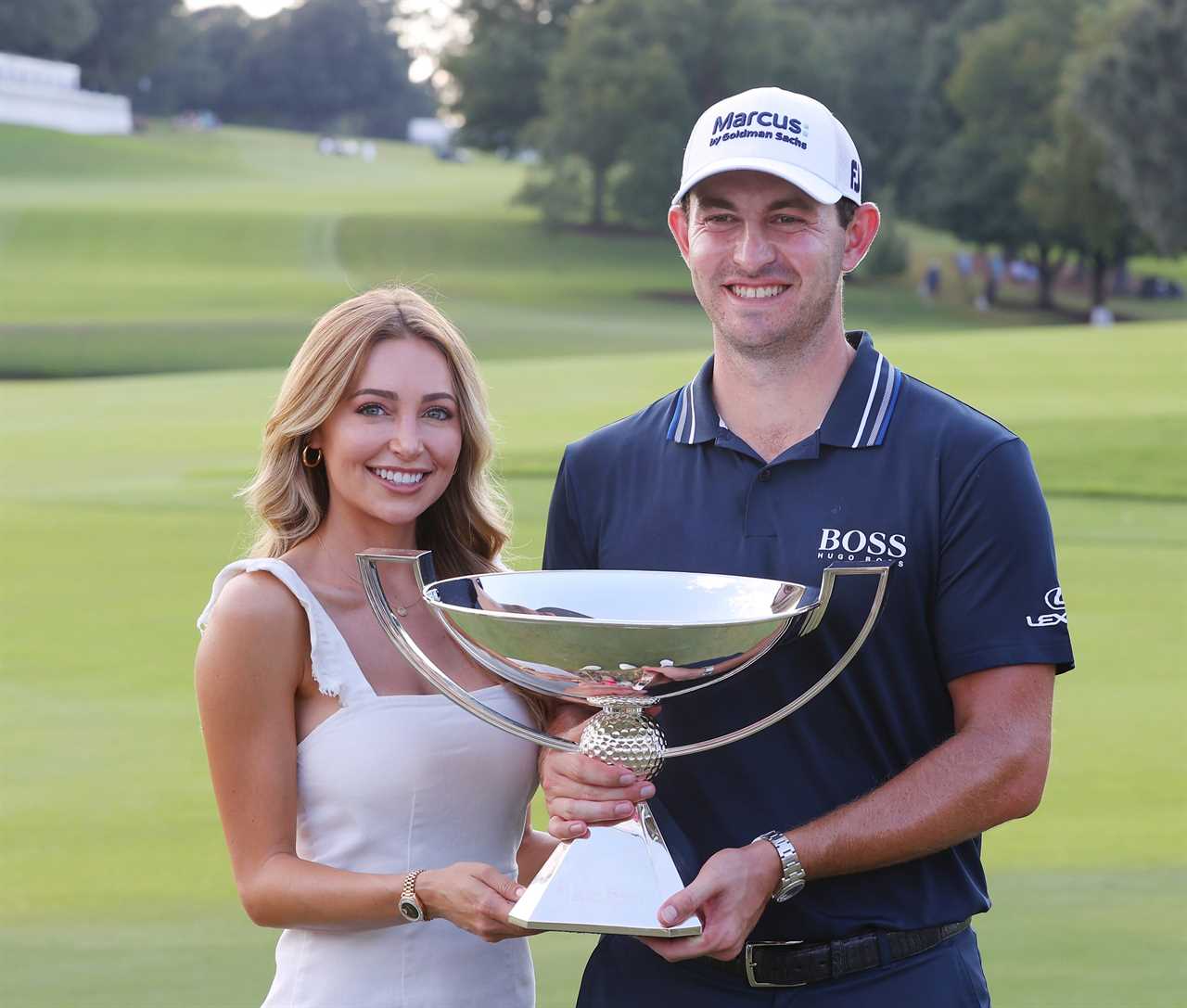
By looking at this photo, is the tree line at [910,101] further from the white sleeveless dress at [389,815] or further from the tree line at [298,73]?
the white sleeveless dress at [389,815]

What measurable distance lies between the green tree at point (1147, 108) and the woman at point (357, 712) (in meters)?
37.1

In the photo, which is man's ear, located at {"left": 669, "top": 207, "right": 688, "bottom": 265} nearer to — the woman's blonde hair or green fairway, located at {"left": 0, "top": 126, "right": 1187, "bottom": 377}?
the woman's blonde hair

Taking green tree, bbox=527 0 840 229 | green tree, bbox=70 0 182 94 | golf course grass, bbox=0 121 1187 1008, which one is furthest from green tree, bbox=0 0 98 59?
golf course grass, bbox=0 121 1187 1008

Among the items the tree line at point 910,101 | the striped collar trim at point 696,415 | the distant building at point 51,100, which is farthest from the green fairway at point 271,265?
the striped collar trim at point 696,415

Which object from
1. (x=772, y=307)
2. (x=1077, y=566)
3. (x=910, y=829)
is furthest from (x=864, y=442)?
(x=1077, y=566)

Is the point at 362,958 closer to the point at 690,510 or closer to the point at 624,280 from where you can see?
the point at 690,510

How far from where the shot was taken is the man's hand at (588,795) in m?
2.26

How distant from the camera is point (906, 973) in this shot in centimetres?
248

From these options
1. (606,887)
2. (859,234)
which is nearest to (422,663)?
(606,887)

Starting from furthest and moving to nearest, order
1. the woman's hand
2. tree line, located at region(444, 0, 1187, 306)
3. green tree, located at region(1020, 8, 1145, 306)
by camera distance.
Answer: green tree, located at region(1020, 8, 1145, 306) → tree line, located at region(444, 0, 1187, 306) → the woman's hand

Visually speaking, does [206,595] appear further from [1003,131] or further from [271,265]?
[1003,131]

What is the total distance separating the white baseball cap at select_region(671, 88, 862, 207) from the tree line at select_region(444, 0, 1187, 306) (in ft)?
121

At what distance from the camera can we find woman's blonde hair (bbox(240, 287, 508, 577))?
2746mm

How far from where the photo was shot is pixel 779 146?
2.52 meters
